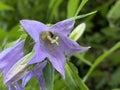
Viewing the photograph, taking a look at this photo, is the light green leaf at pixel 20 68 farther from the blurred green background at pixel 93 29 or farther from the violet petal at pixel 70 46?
the blurred green background at pixel 93 29

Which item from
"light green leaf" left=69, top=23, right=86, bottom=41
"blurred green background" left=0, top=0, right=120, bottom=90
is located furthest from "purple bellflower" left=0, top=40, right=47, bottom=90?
"blurred green background" left=0, top=0, right=120, bottom=90

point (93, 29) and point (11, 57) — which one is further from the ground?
point (11, 57)

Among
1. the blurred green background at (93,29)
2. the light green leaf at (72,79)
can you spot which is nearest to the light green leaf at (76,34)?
the light green leaf at (72,79)

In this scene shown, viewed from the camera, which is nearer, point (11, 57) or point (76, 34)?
point (11, 57)

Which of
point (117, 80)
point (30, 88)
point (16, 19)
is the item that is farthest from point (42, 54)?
point (16, 19)

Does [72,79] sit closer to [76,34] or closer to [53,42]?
[53,42]

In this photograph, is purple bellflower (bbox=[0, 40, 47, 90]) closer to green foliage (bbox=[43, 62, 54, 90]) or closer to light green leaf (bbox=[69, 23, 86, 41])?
green foliage (bbox=[43, 62, 54, 90])

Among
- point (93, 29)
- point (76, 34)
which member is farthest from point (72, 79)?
point (93, 29)
